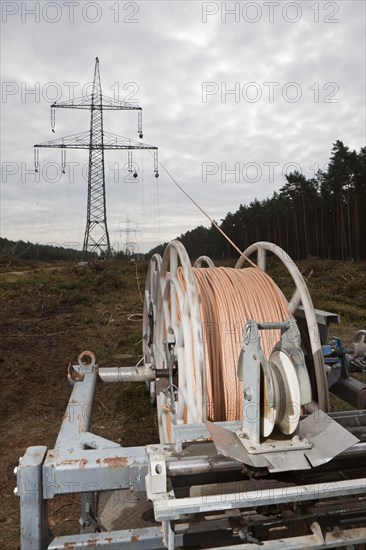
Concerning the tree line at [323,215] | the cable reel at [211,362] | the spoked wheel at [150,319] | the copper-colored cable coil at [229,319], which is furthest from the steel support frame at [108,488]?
the tree line at [323,215]

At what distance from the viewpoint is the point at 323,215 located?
124 feet

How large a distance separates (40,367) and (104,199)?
54.6 ft

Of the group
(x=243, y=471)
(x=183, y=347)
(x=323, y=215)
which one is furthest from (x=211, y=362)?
(x=323, y=215)

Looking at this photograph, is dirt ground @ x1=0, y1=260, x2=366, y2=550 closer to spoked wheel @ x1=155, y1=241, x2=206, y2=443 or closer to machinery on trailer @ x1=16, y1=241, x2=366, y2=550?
spoked wheel @ x1=155, y1=241, x2=206, y2=443

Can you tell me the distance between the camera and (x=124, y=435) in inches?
235

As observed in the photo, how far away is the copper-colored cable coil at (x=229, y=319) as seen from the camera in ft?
10.5

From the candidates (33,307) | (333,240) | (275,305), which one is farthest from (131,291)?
(333,240)

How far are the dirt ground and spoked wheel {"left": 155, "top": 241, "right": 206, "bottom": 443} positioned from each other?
1.69m

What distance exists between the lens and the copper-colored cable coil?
320cm

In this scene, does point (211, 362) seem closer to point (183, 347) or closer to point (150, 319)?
point (183, 347)

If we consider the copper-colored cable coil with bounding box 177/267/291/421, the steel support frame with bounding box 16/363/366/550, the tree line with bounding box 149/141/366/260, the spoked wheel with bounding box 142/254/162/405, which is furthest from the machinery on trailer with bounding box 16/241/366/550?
the tree line with bounding box 149/141/366/260

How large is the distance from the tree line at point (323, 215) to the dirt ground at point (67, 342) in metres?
9.08

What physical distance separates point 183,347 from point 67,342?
892cm

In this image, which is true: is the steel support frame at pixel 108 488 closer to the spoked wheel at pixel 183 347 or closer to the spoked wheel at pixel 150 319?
the spoked wheel at pixel 183 347
